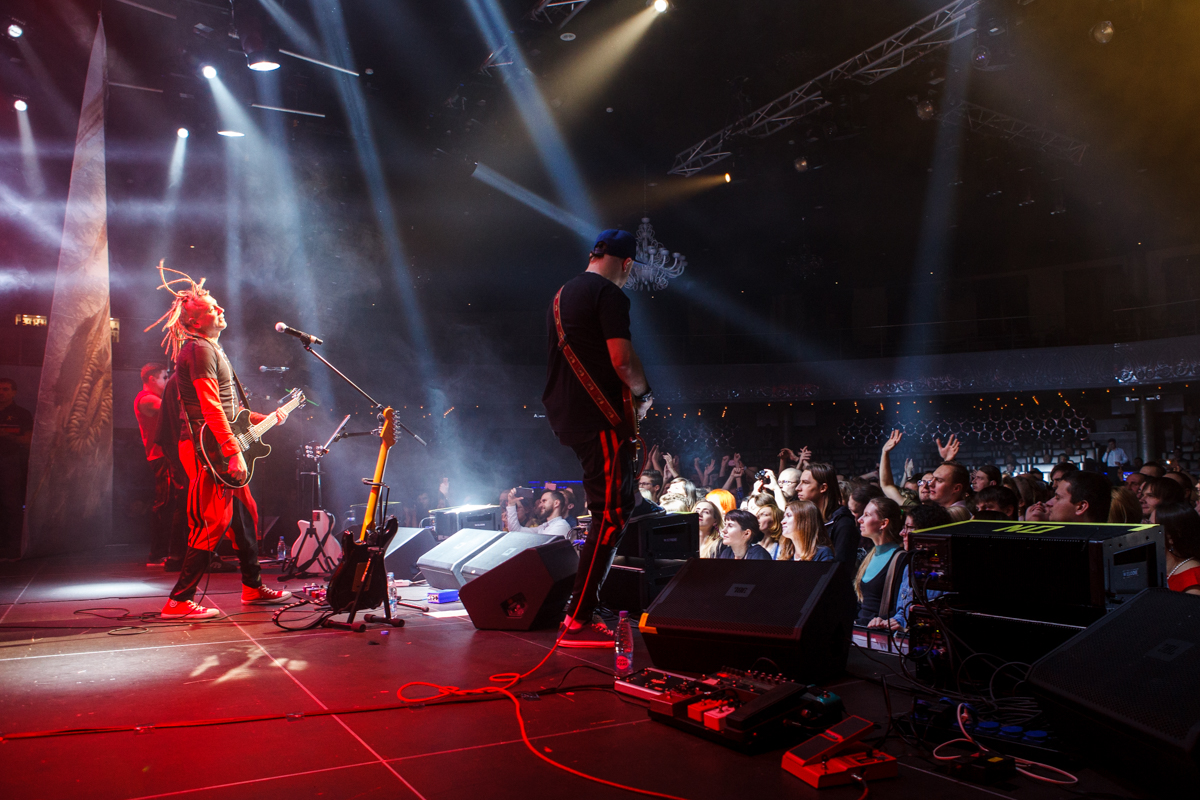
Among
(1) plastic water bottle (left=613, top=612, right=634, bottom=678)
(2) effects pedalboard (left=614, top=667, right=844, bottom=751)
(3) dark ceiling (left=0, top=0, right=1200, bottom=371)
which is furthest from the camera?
(3) dark ceiling (left=0, top=0, right=1200, bottom=371)

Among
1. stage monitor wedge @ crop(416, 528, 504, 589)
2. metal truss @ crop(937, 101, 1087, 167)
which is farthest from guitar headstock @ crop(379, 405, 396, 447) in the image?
metal truss @ crop(937, 101, 1087, 167)

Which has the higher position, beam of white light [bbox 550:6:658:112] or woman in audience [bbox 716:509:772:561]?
beam of white light [bbox 550:6:658:112]

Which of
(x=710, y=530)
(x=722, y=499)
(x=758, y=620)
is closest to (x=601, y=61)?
(x=722, y=499)

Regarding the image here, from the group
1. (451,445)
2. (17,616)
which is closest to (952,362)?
(451,445)

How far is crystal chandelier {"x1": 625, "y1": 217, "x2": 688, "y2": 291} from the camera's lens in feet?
37.7

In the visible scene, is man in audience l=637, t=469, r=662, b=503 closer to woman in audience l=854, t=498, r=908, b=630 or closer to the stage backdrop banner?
woman in audience l=854, t=498, r=908, b=630

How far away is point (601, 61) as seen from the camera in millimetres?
8273

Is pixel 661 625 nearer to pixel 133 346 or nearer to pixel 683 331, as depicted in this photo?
pixel 133 346

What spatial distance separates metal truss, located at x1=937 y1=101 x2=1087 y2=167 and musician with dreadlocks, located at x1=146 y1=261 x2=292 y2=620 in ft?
29.9

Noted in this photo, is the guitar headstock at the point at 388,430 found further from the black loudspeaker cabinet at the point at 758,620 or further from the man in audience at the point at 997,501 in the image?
the man in audience at the point at 997,501

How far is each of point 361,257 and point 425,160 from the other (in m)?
1.78

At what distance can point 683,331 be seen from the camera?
18516mm

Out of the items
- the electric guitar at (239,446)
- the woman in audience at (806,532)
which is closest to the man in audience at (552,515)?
the woman in audience at (806,532)

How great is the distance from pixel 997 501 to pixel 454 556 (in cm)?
338
